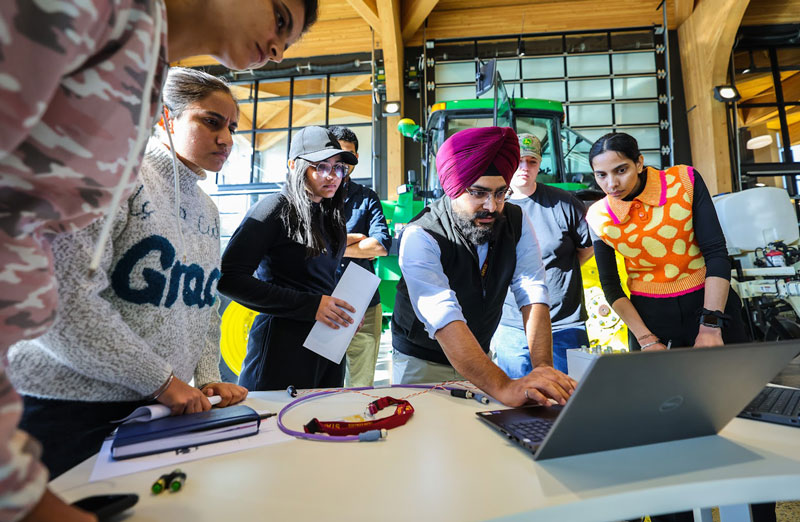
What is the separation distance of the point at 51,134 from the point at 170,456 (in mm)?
599

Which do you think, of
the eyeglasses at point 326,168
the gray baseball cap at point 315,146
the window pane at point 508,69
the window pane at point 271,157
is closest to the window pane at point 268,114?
the window pane at point 271,157

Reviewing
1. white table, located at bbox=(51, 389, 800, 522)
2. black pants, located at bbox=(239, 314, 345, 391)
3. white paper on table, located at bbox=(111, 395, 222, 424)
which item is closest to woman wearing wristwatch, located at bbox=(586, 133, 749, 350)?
white table, located at bbox=(51, 389, 800, 522)

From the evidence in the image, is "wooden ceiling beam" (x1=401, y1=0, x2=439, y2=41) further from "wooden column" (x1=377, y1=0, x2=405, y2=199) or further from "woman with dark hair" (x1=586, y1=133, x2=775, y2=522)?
"woman with dark hair" (x1=586, y1=133, x2=775, y2=522)

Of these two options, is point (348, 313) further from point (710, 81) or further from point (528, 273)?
point (710, 81)

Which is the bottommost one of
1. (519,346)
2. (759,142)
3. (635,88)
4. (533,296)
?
(519,346)

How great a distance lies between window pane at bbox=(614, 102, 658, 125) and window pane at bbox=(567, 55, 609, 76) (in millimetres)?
684

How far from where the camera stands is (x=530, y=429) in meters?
0.82

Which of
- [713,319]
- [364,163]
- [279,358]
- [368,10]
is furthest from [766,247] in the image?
[364,163]

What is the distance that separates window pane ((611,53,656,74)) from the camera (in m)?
6.88

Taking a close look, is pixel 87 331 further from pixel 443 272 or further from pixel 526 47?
pixel 526 47

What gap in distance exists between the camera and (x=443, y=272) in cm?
146

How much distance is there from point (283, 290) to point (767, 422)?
4.47 feet

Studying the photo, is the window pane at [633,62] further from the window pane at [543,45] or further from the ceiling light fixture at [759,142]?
the ceiling light fixture at [759,142]

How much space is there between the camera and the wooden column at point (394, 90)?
6562 mm
